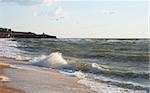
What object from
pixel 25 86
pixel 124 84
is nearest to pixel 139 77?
pixel 124 84

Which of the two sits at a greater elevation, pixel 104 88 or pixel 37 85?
pixel 37 85

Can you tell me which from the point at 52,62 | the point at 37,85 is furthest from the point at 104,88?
the point at 52,62

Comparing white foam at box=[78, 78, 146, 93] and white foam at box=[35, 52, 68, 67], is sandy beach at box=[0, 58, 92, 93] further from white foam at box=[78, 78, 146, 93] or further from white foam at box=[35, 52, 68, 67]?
white foam at box=[35, 52, 68, 67]

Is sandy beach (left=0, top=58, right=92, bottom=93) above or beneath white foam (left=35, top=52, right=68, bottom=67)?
above

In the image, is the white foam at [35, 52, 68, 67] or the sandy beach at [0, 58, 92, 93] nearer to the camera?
the sandy beach at [0, 58, 92, 93]

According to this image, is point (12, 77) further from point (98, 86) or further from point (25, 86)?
point (98, 86)

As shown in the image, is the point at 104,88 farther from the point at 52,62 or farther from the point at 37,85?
the point at 52,62

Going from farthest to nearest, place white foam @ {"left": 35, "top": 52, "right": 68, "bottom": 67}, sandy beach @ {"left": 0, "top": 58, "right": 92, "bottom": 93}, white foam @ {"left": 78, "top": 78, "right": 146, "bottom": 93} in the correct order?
white foam @ {"left": 35, "top": 52, "right": 68, "bottom": 67} < white foam @ {"left": 78, "top": 78, "right": 146, "bottom": 93} < sandy beach @ {"left": 0, "top": 58, "right": 92, "bottom": 93}

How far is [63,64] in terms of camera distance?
67.6 ft

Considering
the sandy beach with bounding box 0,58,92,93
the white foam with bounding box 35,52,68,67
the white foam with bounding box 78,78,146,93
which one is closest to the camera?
the sandy beach with bounding box 0,58,92,93

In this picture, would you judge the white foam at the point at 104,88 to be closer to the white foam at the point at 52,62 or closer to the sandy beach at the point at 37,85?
the sandy beach at the point at 37,85

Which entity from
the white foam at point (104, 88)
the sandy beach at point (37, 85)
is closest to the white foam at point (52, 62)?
the sandy beach at point (37, 85)

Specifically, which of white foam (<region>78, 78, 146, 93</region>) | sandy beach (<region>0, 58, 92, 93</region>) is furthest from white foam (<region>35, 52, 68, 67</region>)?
white foam (<region>78, 78, 146, 93</region>)

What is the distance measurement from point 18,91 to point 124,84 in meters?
4.99
